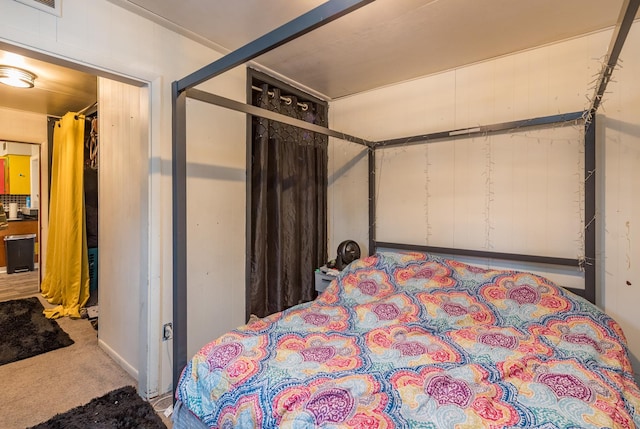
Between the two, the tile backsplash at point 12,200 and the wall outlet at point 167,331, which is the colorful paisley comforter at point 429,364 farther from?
the tile backsplash at point 12,200

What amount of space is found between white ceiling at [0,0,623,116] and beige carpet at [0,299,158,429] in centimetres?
196

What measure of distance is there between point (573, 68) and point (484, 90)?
53cm

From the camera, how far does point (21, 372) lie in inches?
87.4

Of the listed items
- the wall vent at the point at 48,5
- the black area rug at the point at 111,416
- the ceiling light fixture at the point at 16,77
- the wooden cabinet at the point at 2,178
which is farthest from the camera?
the wooden cabinet at the point at 2,178

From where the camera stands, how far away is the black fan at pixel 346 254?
2790 millimetres

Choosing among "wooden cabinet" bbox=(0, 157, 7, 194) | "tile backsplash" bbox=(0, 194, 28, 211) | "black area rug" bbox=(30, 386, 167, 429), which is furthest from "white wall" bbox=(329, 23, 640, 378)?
"tile backsplash" bbox=(0, 194, 28, 211)

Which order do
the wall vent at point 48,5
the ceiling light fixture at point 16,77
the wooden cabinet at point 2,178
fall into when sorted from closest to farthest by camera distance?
the wall vent at point 48,5, the ceiling light fixture at point 16,77, the wooden cabinet at point 2,178

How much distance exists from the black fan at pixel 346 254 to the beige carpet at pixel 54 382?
1.77m

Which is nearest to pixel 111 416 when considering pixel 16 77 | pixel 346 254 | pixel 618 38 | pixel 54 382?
pixel 54 382

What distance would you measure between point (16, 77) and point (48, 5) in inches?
62.1

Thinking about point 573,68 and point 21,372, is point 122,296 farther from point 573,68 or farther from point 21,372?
point 573,68

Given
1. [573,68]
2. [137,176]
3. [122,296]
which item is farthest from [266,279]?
[573,68]

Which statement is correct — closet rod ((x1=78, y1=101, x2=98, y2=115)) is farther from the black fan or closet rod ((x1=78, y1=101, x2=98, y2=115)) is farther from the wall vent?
the black fan

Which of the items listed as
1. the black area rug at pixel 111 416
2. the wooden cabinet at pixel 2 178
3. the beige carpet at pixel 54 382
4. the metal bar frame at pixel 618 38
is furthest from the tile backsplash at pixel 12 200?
the metal bar frame at pixel 618 38
